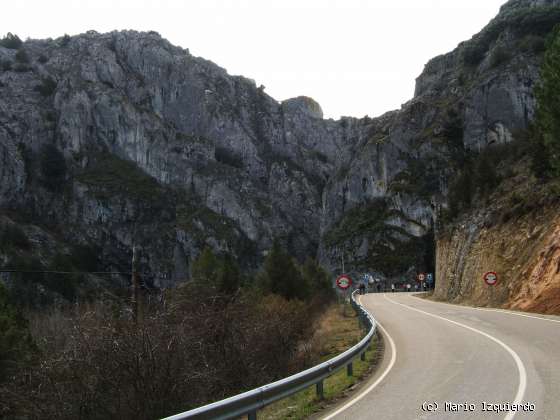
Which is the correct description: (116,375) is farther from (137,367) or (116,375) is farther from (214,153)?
(214,153)

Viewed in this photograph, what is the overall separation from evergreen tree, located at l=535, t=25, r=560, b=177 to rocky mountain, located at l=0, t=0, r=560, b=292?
7190 cm

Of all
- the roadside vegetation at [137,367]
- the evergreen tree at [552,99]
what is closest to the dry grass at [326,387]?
the roadside vegetation at [137,367]

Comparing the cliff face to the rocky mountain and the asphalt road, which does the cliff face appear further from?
the rocky mountain

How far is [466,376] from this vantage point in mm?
9562

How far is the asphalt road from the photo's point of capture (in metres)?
7.22

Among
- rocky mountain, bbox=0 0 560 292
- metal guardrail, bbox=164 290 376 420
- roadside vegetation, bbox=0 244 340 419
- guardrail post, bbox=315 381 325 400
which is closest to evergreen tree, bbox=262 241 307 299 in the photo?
roadside vegetation, bbox=0 244 340 419

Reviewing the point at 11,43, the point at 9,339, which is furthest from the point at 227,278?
the point at 11,43

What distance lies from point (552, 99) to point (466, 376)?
1979 centimetres

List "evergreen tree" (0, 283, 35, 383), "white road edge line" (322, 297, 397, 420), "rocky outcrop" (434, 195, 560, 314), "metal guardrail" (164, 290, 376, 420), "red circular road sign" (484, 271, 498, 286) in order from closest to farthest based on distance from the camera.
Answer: "metal guardrail" (164, 290, 376, 420) → "white road edge line" (322, 297, 397, 420) → "evergreen tree" (0, 283, 35, 383) → "rocky outcrop" (434, 195, 560, 314) → "red circular road sign" (484, 271, 498, 286)

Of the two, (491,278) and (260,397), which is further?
(491,278)

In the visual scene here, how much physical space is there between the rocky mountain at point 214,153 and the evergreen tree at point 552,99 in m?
71.9

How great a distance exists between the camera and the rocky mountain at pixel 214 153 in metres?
106

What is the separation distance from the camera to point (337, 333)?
23516mm

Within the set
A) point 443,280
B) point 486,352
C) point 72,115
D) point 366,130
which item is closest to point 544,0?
point 366,130
